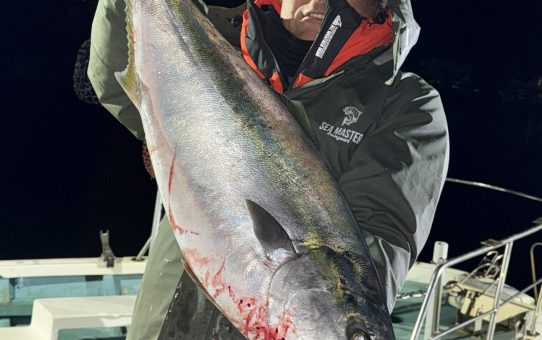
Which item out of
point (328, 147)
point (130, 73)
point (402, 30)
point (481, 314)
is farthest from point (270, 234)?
A: point (481, 314)

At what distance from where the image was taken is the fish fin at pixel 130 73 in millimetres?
2201

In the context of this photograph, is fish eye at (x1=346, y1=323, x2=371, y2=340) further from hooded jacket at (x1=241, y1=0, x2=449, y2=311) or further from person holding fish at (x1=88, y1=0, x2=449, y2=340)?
hooded jacket at (x1=241, y1=0, x2=449, y2=311)

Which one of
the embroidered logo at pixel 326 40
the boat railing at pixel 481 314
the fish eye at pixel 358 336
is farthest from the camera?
the boat railing at pixel 481 314

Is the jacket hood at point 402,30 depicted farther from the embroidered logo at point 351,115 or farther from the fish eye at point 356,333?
the fish eye at point 356,333

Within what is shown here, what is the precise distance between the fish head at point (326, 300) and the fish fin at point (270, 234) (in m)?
0.04

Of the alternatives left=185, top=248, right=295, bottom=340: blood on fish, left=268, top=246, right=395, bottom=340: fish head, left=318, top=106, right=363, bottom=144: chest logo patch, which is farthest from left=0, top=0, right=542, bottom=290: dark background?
left=268, top=246, right=395, bottom=340: fish head

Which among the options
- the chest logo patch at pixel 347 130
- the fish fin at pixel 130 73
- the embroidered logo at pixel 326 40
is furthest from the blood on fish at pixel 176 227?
the embroidered logo at pixel 326 40

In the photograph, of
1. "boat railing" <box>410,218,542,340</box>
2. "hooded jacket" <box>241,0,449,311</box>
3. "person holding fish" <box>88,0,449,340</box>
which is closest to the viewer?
"person holding fish" <box>88,0,449,340</box>

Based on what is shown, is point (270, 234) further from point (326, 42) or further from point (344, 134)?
point (326, 42)

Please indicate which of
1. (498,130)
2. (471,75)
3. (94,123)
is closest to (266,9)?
(94,123)

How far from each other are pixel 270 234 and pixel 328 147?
539mm

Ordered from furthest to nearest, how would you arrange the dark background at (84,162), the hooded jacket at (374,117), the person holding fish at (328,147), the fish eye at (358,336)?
1. the dark background at (84,162)
2. the hooded jacket at (374,117)
3. the person holding fish at (328,147)
4. the fish eye at (358,336)

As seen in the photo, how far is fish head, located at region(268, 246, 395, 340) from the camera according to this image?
1648 millimetres

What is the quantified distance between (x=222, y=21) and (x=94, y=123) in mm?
25276
